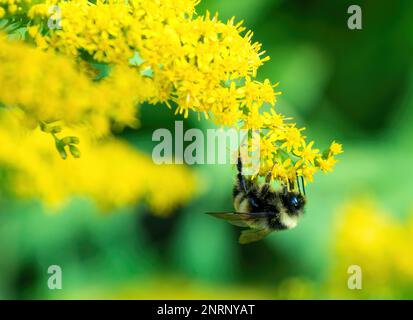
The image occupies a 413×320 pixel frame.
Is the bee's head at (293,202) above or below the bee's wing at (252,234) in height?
above

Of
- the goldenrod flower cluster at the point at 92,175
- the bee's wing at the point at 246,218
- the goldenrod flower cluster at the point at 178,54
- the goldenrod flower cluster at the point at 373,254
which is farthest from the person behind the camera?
the goldenrod flower cluster at the point at 373,254

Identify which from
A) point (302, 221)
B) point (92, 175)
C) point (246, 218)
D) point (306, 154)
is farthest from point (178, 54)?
point (302, 221)

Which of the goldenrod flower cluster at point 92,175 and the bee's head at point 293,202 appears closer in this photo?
the bee's head at point 293,202

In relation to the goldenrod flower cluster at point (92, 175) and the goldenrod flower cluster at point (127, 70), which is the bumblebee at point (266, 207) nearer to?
the goldenrod flower cluster at point (127, 70)

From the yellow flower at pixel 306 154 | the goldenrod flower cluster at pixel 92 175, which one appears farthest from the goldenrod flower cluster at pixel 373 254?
the yellow flower at pixel 306 154

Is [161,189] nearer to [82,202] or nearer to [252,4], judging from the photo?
[82,202]

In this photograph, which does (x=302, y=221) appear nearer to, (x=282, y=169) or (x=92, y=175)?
(x=92, y=175)
